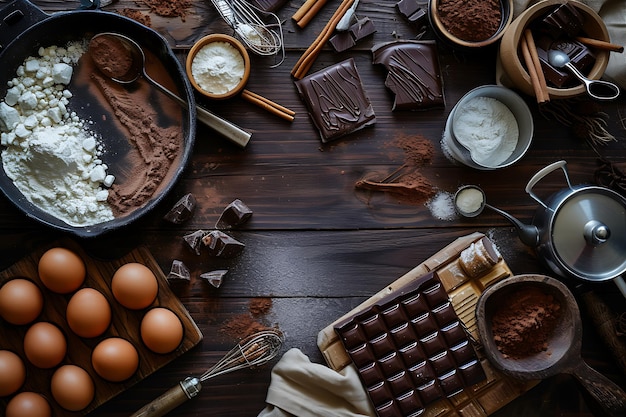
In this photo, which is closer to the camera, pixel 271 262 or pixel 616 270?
pixel 616 270

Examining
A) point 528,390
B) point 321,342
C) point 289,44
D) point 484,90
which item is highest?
point 289,44

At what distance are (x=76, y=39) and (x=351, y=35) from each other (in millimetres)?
897

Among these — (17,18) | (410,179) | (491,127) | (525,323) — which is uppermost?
(17,18)

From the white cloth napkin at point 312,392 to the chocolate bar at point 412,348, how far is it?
0.04 m

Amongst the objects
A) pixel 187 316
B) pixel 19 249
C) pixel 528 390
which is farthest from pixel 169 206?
pixel 528 390

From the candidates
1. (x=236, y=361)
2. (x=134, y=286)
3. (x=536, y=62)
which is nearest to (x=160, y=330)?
(x=134, y=286)

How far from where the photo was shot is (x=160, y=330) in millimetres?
1878

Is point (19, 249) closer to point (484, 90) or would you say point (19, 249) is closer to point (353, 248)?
point (353, 248)

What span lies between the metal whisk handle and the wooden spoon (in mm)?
886

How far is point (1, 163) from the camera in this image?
1923mm

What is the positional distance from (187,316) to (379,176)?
773 millimetres

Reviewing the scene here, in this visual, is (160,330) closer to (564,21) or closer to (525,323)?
(525,323)

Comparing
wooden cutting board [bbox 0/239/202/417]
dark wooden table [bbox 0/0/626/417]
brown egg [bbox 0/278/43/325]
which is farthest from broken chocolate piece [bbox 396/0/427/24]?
brown egg [bbox 0/278/43/325]

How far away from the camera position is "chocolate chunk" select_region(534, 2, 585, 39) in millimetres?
1986
